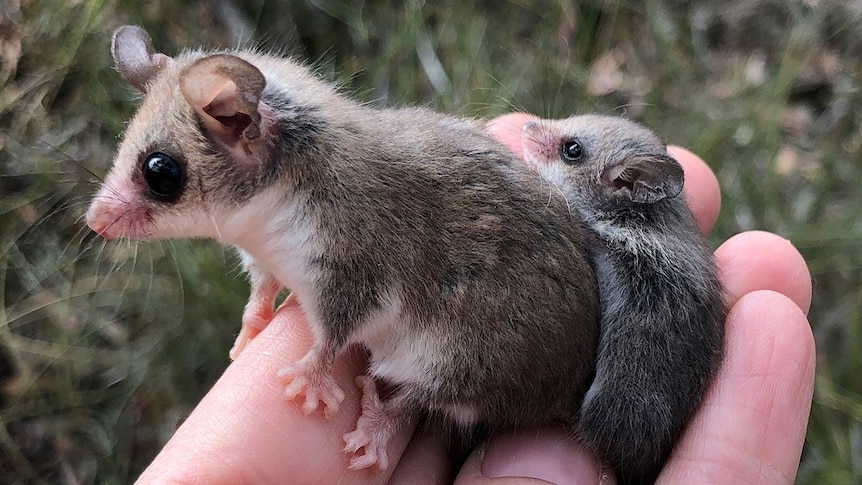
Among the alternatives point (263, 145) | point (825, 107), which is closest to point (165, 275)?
point (263, 145)

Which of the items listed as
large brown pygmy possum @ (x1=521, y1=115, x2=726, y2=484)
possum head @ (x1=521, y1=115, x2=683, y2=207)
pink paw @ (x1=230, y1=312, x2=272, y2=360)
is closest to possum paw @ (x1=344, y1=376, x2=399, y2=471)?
pink paw @ (x1=230, y1=312, x2=272, y2=360)

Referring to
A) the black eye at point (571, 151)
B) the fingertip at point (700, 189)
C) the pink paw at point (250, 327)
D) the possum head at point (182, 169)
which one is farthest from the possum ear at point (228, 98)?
the fingertip at point (700, 189)

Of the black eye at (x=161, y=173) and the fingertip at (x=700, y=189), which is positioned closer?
the black eye at (x=161, y=173)

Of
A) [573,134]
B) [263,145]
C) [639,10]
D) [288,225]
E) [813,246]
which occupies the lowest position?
[813,246]

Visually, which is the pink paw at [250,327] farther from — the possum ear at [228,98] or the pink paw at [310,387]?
the possum ear at [228,98]

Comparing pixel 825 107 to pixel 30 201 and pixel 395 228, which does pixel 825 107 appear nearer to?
pixel 395 228

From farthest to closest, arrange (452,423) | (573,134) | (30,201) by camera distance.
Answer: (30,201)
(573,134)
(452,423)
